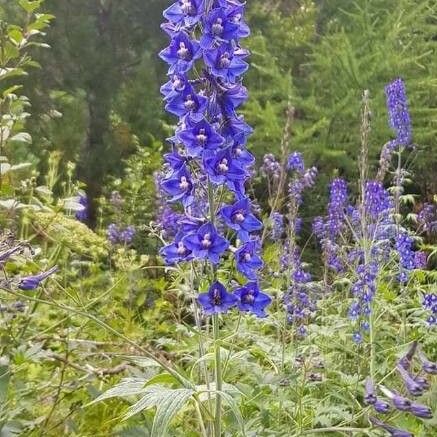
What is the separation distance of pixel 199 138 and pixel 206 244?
0.88 ft

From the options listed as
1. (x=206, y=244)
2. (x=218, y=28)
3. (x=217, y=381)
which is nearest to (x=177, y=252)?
(x=206, y=244)

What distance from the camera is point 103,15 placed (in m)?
10.4

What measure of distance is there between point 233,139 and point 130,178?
5840 millimetres

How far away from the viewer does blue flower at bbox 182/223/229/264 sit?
1964 mm

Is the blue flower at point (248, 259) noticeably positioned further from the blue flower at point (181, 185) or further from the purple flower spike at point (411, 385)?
the purple flower spike at point (411, 385)

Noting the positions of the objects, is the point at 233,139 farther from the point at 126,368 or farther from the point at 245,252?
the point at 126,368

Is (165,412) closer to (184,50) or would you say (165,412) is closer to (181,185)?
(181,185)

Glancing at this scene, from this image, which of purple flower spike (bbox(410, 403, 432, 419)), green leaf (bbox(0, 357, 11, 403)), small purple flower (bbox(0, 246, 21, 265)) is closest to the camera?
purple flower spike (bbox(410, 403, 432, 419))

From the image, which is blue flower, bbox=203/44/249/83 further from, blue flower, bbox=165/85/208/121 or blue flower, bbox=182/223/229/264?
blue flower, bbox=182/223/229/264

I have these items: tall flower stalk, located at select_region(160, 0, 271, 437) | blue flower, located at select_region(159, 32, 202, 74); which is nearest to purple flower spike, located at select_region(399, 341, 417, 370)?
tall flower stalk, located at select_region(160, 0, 271, 437)

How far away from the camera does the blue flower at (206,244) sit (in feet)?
6.44

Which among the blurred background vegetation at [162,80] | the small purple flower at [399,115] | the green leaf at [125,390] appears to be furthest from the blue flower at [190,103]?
the blurred background vegetation at [162,80]

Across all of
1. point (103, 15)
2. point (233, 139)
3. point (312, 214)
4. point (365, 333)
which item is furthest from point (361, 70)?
point (233, 139)

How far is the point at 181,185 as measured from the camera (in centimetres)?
205
